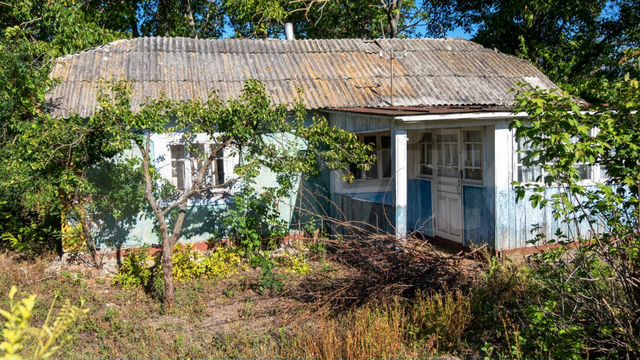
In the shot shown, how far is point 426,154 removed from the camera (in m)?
10.5

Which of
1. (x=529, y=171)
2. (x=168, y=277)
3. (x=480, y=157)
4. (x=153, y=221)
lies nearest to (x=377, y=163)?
(x=480, y=157)

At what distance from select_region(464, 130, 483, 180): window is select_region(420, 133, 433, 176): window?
3.35 feet

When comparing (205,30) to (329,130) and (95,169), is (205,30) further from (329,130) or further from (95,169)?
(329,130)

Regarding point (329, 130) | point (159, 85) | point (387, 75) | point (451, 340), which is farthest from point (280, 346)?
point (387, 75)

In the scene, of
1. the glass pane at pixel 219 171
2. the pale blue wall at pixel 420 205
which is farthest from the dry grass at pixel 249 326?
the pale blue wall at pixel 420 205

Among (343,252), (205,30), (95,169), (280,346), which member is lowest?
(280,346)

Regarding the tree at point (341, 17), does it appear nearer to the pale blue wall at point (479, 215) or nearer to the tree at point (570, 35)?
the tree at point (570, 35)

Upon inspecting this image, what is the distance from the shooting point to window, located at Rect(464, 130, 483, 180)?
356 inches

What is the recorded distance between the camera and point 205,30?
756 inches

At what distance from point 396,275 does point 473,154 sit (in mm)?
3687

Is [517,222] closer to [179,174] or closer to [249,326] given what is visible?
[249,326]

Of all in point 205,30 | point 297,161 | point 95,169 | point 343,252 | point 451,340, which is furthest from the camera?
point 205,30

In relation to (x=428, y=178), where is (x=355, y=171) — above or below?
above

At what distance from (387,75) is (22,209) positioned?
7.65 meters
